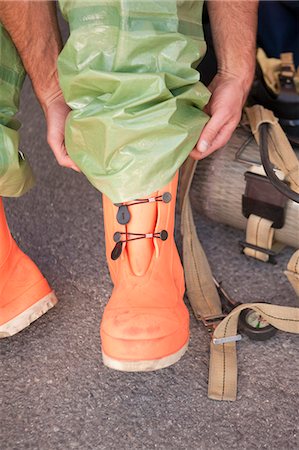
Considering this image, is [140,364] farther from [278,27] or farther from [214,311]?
[278,27]

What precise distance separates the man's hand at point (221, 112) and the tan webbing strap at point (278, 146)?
0.07 metres

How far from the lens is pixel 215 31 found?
3.79ft

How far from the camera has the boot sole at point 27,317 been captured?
42.5 inches

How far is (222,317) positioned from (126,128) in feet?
1.27

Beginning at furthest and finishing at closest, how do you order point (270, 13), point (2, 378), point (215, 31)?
point (270, 13) → point (215, 31) → point (2, 378)

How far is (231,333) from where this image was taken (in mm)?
1066

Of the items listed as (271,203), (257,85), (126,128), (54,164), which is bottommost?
(54,164)

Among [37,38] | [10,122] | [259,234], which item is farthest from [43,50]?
[259,234]

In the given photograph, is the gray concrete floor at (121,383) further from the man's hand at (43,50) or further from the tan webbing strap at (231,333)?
the man's hand at (43,50)

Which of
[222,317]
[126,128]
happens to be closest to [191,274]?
[222,317]

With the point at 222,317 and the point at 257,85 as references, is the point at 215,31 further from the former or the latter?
the point at 222,317

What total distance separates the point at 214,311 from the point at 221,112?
34 centimetres

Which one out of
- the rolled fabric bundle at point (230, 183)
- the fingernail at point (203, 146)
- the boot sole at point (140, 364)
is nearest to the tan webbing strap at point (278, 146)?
the rolled fabric bundle at point (230, 183)

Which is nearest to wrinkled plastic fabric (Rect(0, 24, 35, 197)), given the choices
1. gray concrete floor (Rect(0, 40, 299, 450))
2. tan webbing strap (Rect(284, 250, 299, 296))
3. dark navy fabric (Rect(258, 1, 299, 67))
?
gray concrete floor (Rect(0, 40, 299, 450))
